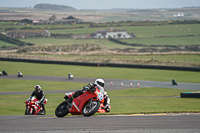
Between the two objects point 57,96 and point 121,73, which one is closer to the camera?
point 57,96

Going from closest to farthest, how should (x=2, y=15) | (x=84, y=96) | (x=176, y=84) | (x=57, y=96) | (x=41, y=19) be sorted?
(x=84, y=96)
(x=57, y=96)
(x=176, y=84)
(x=2, y=15)
(x=41, y=19)

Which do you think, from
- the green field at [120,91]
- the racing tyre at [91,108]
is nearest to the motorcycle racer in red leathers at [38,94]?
the green field at [120,91]

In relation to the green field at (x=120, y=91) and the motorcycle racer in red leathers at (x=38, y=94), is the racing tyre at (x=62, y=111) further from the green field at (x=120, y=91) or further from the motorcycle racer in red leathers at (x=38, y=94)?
the motorcycle racer in red leathers at (x=38, y=94)

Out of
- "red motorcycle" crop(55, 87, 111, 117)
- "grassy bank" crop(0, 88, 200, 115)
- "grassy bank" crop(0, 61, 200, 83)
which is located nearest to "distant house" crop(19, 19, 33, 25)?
"grassy bank" crop(0, 61, 200, 83)

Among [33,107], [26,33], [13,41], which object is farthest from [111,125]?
[26,33]

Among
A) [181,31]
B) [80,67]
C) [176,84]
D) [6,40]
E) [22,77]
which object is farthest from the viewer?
[181,31]

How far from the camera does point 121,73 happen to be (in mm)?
47656

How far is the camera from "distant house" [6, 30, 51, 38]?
118m

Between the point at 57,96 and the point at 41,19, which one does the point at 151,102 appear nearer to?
the point at 57,96

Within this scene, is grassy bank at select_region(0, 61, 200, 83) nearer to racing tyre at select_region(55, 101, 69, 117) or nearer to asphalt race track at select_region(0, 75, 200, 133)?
racing tyre at select_region(55, 101, 69, 117)

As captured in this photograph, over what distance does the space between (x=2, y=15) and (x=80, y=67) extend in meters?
71.1

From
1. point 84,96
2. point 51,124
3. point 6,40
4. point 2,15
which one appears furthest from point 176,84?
point 2,15

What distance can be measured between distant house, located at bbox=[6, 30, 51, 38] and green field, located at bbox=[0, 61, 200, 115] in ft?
189

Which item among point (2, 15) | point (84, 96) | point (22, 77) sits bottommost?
point (22, 77)
